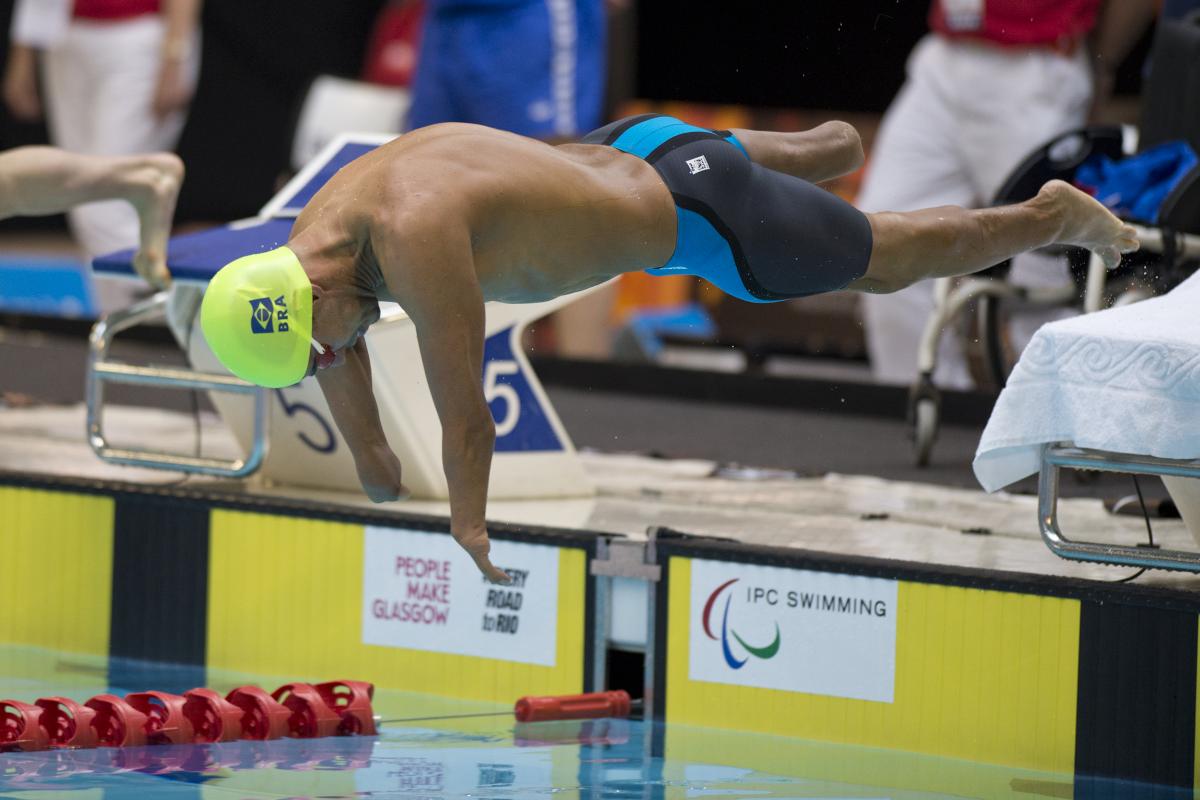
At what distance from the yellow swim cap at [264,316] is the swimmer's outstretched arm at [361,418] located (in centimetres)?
16

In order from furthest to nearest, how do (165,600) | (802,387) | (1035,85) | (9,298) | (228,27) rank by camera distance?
(228,27) → (9,298) → (802,387) → (1035,85) → (165,600)

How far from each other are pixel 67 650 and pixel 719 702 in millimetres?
1788

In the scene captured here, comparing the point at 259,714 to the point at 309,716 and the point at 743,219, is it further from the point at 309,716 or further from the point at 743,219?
the point at 743,219

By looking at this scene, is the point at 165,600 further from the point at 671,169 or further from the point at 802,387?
the point at 802,387

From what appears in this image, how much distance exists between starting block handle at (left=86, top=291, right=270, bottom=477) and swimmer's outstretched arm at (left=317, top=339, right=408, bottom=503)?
3.60 feet

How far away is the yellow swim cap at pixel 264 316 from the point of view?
11.6ft

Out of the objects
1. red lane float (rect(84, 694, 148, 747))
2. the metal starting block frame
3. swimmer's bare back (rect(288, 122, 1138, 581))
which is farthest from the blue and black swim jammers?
red lane float (rect(84, 694, 148, 747))

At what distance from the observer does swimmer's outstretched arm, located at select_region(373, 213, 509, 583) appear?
348 centimetres

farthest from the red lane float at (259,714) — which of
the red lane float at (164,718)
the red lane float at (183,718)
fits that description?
the red lane float at (164,718)

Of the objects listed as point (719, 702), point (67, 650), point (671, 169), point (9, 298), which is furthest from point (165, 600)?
point (9, 298)

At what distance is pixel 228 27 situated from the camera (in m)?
12.6

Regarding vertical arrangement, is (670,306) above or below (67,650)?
above

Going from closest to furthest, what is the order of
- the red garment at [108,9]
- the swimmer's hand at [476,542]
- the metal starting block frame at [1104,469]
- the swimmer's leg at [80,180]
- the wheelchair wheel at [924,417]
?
the swimmer's hand at [476,542]
the metal starting block frame at [1104,469]
the swimmer's leg at [80,180]
the wheelchair wheel at [924,417]
the red garment at [108,9]

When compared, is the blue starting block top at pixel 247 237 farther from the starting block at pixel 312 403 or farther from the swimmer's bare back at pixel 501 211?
the swimmer's bare back at pixel 501 211
